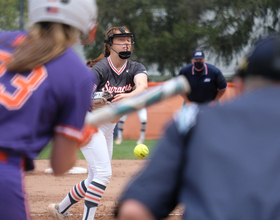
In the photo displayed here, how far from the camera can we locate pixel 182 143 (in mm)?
1347

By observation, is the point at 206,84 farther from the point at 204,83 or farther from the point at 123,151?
the point at 123,151

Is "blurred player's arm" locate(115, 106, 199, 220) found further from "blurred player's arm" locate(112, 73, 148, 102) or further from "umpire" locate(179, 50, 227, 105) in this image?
"umpire" locate(179, 50, 227, 105)

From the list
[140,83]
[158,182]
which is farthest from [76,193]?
[158,182]

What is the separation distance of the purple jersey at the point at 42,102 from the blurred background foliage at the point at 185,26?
25.7 metres

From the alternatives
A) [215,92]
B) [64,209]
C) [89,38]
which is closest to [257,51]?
[89,38]

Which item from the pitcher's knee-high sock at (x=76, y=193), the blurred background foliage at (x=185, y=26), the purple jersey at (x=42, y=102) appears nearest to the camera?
the purple jersey at (x=42, y=102)

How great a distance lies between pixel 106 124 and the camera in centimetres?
509

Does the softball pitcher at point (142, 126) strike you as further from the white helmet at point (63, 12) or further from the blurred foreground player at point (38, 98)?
the blurred foreground player at point (38, 98)

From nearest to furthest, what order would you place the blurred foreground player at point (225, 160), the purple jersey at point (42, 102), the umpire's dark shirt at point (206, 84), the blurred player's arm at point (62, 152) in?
the blurred foreground player at point (225, 160), the purple jersey at point (42, 102), the blurred player's arm at point (62, 152), the umpire's dark shirt at point (206, 84)

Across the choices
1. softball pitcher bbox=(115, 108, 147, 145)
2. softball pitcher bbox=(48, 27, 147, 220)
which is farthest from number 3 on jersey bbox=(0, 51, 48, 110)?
softball pitcher bbox=(115, 108, 147, 145)

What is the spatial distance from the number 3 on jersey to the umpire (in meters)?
7.69

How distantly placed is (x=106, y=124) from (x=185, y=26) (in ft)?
77.5

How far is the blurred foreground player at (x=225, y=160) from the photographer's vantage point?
124 cm

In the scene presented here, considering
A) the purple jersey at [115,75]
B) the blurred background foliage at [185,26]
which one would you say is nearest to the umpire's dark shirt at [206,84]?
the purple jersey at [115,75]
